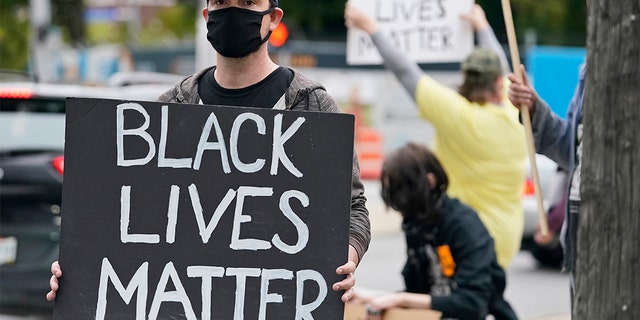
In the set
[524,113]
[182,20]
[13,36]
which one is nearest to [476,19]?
[524,113]

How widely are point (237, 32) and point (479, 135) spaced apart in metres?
2.86

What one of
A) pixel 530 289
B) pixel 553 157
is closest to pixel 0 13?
pixel 530 289

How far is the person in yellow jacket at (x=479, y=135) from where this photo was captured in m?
6.26

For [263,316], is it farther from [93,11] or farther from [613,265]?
[93,11]

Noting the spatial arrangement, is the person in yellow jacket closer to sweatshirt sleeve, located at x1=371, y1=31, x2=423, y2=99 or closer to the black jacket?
sweatshirt sleeve, located at x1=371, y1=31, x2=423, y2=99

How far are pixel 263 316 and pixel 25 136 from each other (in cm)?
516

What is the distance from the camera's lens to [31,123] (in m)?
8.27

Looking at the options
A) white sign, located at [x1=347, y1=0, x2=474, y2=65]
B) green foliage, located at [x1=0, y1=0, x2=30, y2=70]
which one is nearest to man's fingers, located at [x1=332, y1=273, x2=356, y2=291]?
white sign, located at [x1=347, y1=0, x2=474, y2=65]

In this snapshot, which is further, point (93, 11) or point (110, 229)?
point (93, 11)

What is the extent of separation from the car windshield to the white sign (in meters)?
2.05

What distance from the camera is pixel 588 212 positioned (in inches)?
138

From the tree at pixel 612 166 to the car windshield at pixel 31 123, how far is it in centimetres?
519

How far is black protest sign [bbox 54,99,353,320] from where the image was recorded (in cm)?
338

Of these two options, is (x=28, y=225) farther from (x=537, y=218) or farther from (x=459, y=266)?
(x=537, y=218)
